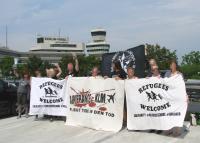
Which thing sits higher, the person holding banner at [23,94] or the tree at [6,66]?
the tree at [6,66]

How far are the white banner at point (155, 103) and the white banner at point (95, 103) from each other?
1.04 feet

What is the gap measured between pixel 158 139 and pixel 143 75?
2.82 meters

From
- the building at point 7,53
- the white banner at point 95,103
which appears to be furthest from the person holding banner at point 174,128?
the building at point 7,53

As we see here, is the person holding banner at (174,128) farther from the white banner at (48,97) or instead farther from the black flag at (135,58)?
the white banner at (48,97)

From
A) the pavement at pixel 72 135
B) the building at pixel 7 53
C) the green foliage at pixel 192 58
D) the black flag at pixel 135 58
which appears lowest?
the pavement at pixel 72 135

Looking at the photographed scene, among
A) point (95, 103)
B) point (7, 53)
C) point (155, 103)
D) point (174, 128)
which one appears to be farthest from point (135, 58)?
point (7, 53)

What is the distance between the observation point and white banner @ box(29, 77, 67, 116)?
11.7 meters

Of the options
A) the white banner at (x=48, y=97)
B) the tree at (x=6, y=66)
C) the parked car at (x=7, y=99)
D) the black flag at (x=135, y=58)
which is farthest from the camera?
the tree at (x=6, y=66)

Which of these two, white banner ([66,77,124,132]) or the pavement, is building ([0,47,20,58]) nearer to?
the pavement

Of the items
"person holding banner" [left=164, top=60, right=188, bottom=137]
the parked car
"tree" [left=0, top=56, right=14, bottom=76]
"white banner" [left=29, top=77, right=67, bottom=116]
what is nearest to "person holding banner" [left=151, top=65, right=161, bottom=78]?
"person holding banner" [left=164, top=60, right=188, bottom=137]

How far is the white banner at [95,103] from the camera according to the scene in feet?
33.0

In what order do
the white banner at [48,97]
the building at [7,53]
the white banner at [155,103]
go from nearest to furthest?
the white banner at [155,103] < the white banner at [48,97] < the building at [7,53]

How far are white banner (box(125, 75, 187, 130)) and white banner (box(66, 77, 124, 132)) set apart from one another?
318mm

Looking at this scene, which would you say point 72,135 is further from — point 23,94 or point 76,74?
point 23,94
